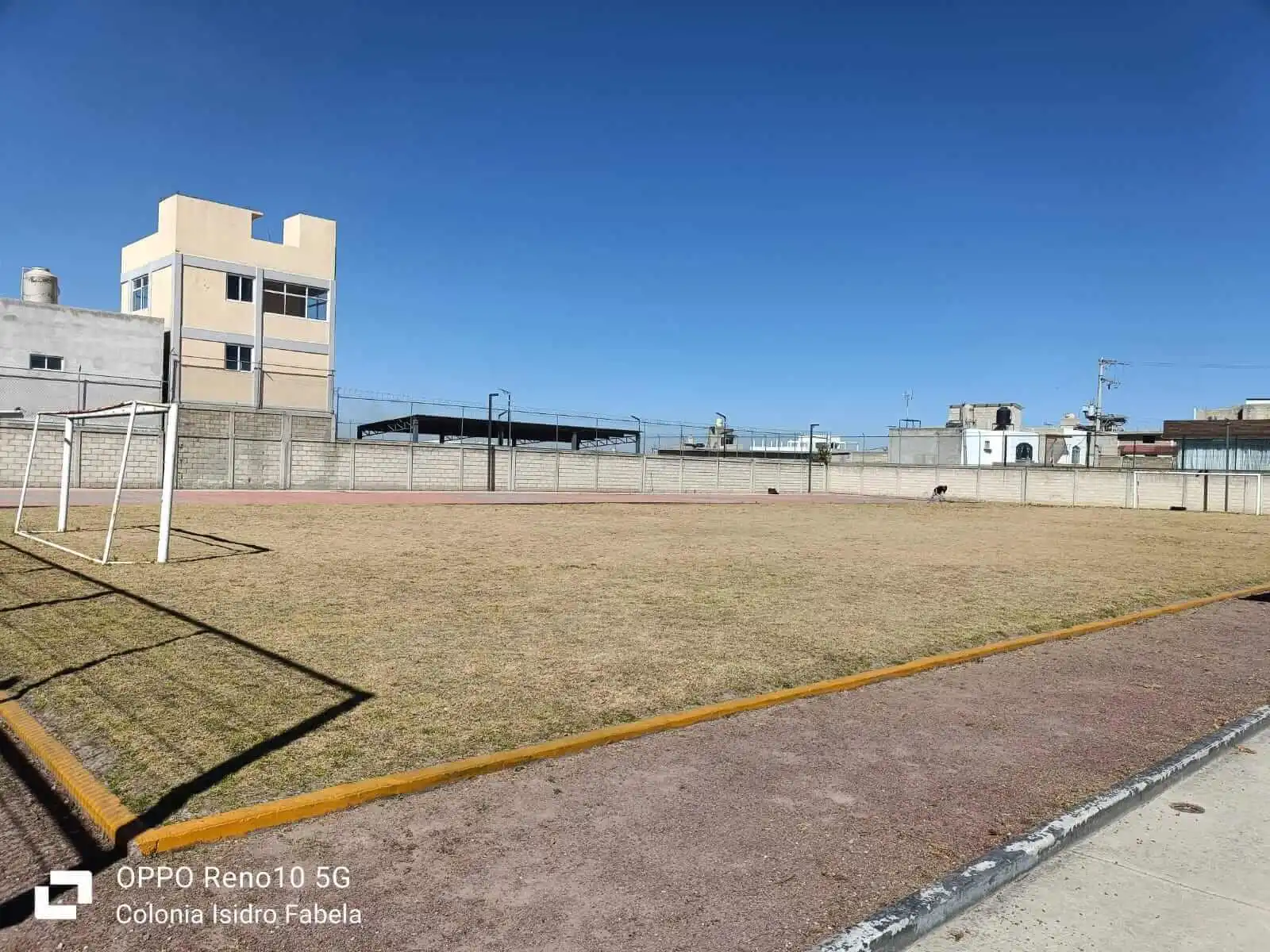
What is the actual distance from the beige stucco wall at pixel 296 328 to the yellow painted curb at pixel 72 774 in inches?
1707

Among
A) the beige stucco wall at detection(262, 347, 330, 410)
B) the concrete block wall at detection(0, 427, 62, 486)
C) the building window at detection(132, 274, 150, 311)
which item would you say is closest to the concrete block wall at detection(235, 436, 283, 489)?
the beige stucco wall at detection(262, 347, 330, 410)

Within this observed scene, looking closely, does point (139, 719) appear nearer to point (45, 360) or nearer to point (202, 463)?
point (202, 463)

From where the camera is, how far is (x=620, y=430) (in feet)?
156

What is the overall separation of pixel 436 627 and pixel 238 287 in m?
41.6

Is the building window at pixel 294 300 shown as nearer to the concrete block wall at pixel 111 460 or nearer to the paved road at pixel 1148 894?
the concrete block wall at pixel 111 460

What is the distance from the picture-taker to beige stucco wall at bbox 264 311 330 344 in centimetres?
4503

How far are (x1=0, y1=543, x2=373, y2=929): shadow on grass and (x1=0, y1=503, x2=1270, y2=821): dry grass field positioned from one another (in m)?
0.03

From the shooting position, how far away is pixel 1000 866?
11.8 ft

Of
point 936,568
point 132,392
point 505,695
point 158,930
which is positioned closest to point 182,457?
point 132,392

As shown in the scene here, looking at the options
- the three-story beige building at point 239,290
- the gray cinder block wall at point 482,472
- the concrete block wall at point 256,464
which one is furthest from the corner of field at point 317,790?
the three-story beige building at point 239,290

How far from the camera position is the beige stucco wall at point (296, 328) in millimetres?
45031

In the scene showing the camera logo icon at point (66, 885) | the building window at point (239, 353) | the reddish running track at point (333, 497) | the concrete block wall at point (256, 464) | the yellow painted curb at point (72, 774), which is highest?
the building window at point (239, 353)

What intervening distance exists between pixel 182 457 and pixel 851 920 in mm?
32053

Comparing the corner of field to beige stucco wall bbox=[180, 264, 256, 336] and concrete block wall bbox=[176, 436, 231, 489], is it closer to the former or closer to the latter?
concrete block wall bbox=[176, 436, 231, 489]
